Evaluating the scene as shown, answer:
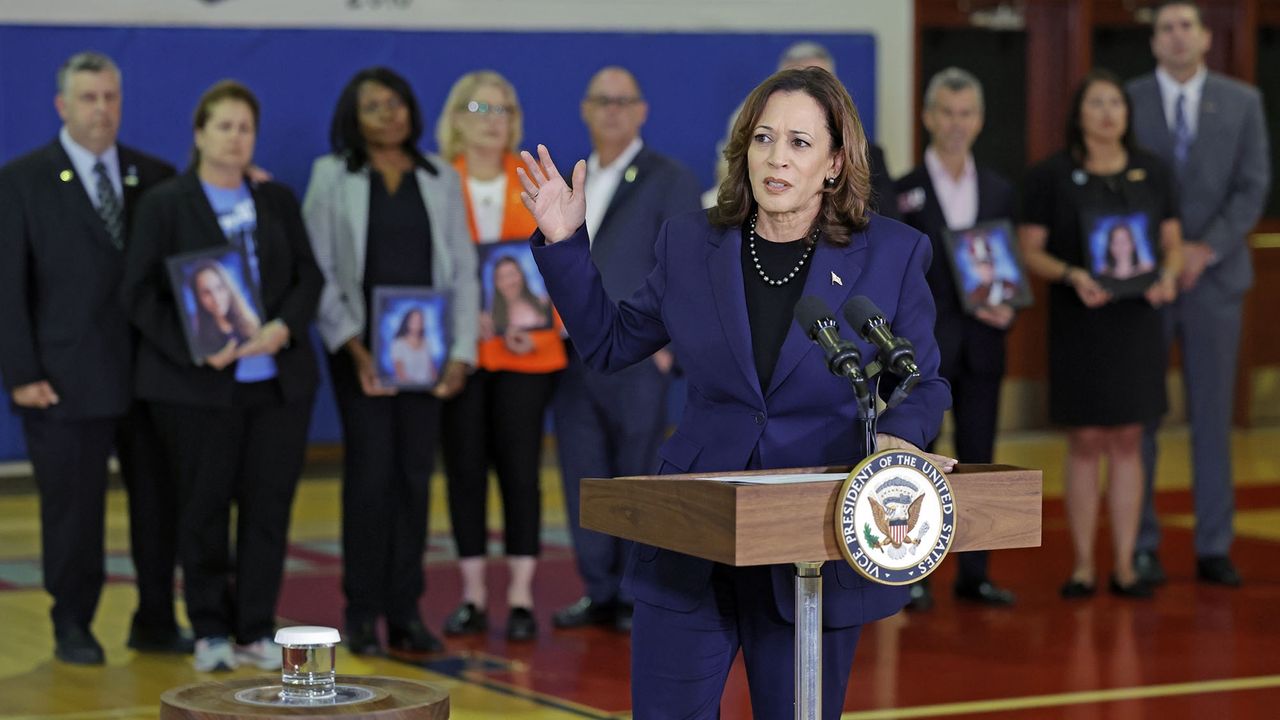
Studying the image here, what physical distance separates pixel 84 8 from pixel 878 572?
7.50 meters

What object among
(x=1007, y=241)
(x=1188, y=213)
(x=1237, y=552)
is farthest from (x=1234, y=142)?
(x=1237, y=552)

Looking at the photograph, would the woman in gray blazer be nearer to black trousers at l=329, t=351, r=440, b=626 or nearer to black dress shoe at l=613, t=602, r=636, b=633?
black trousers at l=329, t=351, r=440, b=626

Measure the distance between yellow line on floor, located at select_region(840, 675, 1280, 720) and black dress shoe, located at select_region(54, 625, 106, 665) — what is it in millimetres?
2447

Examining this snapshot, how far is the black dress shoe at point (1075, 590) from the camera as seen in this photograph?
24.1 ft

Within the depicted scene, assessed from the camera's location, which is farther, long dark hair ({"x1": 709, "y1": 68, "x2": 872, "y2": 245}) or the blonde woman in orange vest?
the blonde woman in orange vest

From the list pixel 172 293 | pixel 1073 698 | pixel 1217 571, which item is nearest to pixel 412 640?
pixel 172 293

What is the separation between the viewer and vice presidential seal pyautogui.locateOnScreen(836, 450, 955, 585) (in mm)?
2762

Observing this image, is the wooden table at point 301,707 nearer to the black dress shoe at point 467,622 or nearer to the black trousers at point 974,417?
the black dress shoe at point 467,622

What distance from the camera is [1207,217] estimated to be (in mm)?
7809

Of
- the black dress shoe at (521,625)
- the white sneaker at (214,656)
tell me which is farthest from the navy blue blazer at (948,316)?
the white sneaker at (214,656)

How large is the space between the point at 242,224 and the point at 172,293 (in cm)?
32

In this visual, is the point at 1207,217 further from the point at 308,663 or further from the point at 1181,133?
the point at 308,663

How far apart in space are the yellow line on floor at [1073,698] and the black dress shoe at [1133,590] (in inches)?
57.2

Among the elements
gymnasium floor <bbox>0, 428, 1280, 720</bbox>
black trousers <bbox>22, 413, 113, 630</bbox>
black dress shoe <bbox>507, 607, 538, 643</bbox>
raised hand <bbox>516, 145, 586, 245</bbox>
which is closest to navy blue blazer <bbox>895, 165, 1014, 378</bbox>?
gymnasium floor <bbox>0, 428, 1280, 720</bbox>
